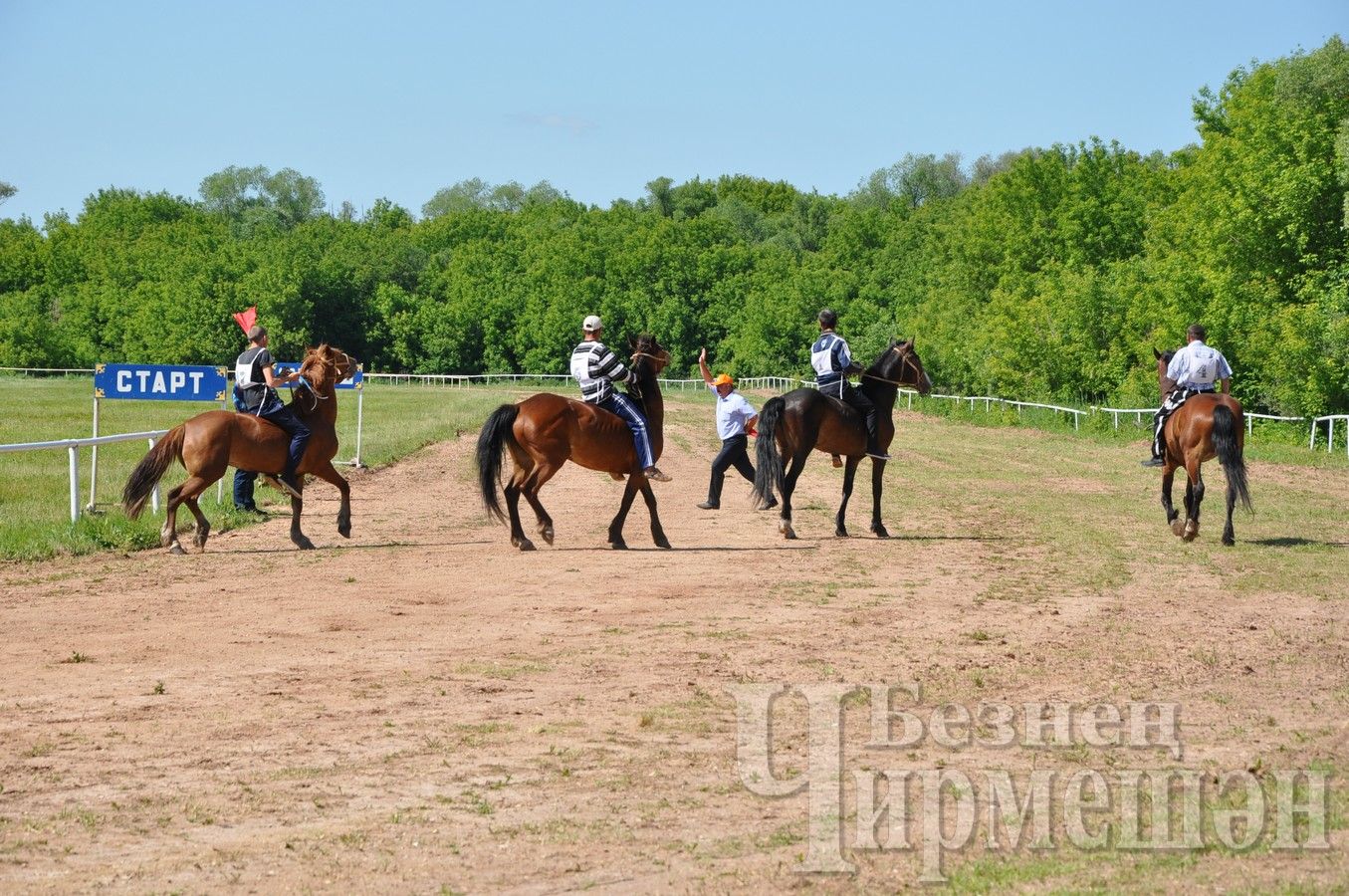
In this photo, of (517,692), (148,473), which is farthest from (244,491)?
(517,692)

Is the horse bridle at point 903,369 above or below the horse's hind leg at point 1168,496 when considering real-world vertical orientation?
above

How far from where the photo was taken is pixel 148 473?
15.0 m

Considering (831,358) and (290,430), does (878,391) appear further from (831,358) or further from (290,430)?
(290,430)

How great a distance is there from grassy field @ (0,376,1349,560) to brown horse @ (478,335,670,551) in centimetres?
409

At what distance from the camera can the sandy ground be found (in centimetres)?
586

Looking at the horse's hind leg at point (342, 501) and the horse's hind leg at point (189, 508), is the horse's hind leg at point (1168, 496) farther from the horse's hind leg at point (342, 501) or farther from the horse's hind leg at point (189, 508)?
the horse's hind leg at point (189, 508)

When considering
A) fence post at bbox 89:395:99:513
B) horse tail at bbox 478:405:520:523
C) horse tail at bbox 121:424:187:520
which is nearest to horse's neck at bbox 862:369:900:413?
horse tail at bbox 478:405:520:523

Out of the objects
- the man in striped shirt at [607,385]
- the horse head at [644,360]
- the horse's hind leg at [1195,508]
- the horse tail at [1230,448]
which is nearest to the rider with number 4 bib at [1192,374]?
the horse tail at [1230,448]

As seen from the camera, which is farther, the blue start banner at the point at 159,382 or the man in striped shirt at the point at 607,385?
the blue start banner at the point at 159,382

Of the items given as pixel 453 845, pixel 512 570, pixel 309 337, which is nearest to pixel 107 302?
pixel 309 337

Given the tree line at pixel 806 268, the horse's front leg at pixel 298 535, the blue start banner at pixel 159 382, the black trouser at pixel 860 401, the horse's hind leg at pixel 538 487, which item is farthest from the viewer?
the tree line at pixel 806 268

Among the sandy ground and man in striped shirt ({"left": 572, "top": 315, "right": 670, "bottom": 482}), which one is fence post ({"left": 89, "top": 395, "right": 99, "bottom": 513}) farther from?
man in striped shirt ({"left": 572, "top": 315, "right": 670, "bottom": 482})

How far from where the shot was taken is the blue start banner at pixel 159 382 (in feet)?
63.7

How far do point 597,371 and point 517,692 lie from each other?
7080 mm
